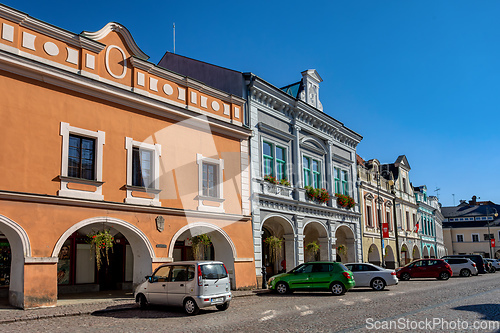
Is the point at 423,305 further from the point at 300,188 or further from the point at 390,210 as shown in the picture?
the point at 390,210

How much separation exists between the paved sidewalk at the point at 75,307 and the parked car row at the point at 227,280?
1.17 m

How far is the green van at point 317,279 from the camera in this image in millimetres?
19562

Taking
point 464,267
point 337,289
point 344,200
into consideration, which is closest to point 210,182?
point 337,289

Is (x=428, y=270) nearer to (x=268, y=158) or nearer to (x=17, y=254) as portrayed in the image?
(x=268, y=158)

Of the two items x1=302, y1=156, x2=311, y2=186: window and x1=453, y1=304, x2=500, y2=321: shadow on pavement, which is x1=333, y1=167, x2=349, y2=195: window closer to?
x1=302, y1=156, x2=311, y2=186: window

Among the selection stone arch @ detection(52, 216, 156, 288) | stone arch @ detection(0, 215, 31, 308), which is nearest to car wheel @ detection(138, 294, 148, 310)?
stone arch @ detection(52, 216, 156, 288)

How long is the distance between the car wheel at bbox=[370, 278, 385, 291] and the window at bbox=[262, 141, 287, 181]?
7.36 m

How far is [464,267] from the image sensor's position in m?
34.4

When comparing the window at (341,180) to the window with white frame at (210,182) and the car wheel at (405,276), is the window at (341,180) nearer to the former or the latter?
the car wheel at (405,276)

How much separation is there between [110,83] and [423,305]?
13186 millimetres

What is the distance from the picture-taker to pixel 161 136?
64.1 ft

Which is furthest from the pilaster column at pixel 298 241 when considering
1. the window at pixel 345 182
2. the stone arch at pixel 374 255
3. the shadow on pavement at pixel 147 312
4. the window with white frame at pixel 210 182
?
the stone arch at pixel 374 255

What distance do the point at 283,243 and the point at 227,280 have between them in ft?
42.3

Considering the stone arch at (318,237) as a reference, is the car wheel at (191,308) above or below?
below
